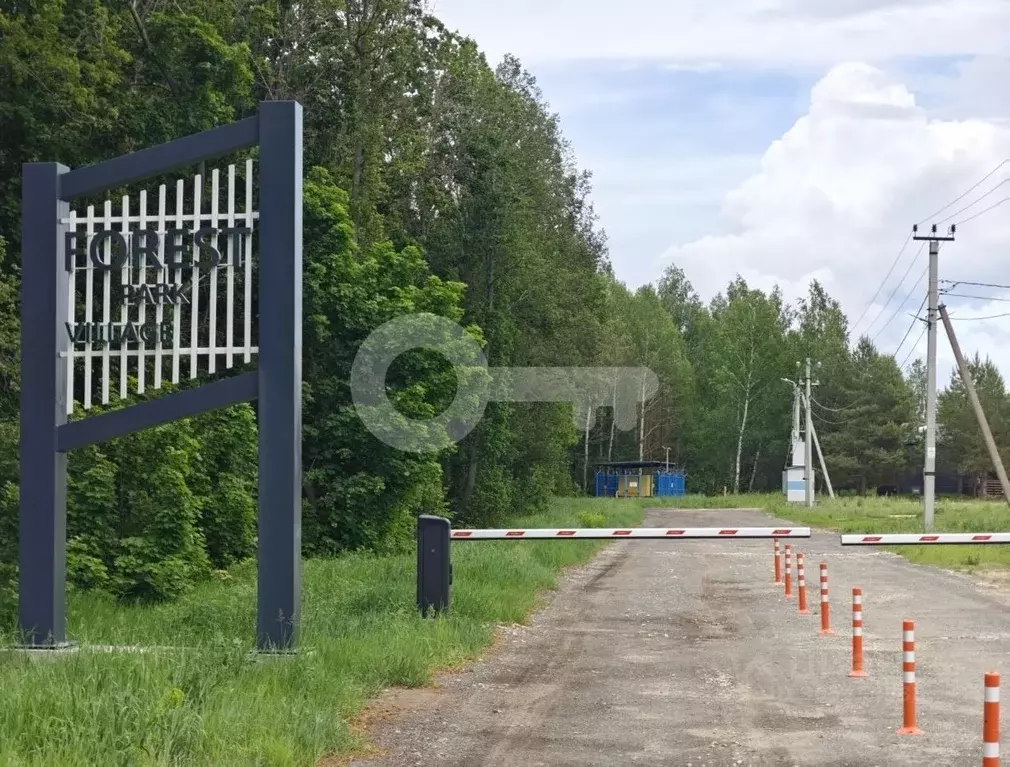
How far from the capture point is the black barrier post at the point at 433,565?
599 inches

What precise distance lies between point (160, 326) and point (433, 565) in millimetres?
4934

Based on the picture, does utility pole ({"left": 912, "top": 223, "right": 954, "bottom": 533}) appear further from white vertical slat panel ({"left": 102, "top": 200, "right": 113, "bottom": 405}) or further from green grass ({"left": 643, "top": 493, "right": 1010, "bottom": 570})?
white vertical slat panel ({"left": 102, "top": 200, "right": 113, "bottom": 405})

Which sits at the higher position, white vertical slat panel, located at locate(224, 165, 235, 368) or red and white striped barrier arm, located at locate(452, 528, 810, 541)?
white vertical slat panel, located at locate(224, 165, 235, 368)

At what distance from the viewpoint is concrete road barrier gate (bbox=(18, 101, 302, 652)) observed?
37.3 ft

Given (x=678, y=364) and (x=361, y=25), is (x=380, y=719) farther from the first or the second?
(x=678, y=364)

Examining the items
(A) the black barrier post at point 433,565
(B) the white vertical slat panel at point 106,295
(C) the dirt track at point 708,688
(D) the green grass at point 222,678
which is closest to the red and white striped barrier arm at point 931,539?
(C) the dirt track at point 708,688

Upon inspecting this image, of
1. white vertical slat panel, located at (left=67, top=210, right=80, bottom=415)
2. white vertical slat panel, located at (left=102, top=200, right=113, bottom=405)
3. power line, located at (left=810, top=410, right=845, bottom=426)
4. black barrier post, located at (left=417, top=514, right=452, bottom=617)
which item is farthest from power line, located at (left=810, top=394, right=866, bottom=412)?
white vertical slat panel, located at (left=102, top=200, right=113, bottom=405)

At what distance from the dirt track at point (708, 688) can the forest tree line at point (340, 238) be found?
6924 mm

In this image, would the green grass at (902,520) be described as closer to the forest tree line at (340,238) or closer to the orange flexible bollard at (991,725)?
the forest tree line at (340,238)

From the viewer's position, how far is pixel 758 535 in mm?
20125

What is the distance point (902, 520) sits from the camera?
47062 mm

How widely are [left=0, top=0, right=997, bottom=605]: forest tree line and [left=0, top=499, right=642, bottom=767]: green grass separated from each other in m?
3.19

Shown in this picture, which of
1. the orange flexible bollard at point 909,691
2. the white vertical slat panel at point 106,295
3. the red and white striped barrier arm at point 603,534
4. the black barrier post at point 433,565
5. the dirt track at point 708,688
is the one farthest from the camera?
the red and white striped barrier arm at point 603,534

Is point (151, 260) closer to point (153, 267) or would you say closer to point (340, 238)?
point (153, 267)
